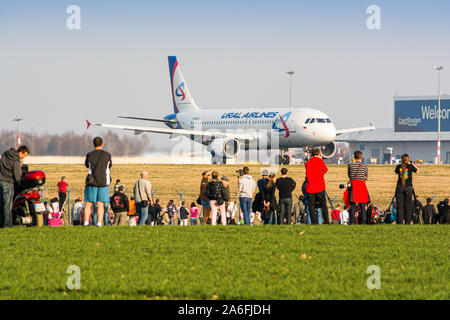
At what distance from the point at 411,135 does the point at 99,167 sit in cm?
11198

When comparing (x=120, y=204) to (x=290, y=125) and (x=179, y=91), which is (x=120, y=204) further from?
(x=179, y=91)

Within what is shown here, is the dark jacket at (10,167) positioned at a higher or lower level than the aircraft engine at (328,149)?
lower

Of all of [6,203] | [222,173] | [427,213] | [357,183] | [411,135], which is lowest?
[427,213]

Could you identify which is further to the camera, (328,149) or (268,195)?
(328,149)

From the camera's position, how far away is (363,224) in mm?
17562

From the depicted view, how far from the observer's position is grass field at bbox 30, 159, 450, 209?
3219 cm

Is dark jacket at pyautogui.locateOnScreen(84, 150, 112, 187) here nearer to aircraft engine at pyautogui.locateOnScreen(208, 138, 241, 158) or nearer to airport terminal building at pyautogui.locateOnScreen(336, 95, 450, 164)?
aircraft engine at pyautogui.locateOnScreen(208, 138, 241, 158)

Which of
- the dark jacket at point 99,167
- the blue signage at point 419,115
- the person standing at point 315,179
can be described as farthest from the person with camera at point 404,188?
the blue signage at point 419,115

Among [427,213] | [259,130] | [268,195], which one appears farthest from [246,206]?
[259,130]

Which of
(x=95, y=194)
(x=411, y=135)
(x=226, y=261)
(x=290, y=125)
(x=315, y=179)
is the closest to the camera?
(x=226, y=261)

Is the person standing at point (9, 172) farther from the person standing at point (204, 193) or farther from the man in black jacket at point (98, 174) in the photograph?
the person standing at point (204, 193)

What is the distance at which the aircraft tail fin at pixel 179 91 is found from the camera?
62.8 m

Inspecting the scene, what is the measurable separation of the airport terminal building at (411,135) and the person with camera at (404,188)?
3779 inches

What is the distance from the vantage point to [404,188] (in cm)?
1750
